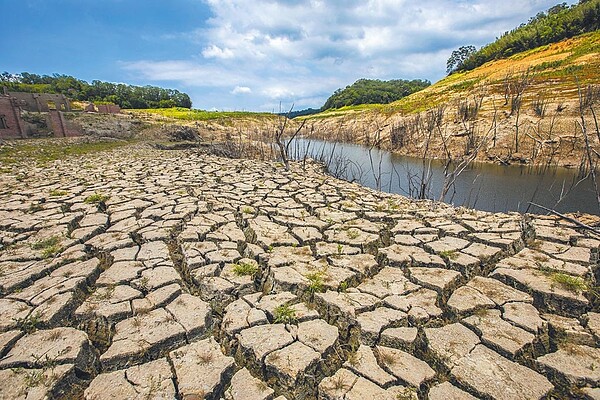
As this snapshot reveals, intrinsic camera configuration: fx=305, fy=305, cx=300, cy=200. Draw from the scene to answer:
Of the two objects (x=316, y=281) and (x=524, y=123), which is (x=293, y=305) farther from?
(x=524, y=123)

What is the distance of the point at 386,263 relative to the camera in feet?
9.64

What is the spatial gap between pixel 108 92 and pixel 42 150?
142 feet

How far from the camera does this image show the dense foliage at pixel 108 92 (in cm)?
3972

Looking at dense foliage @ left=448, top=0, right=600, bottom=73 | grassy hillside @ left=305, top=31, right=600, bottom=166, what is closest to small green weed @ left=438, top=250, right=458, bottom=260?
grassy hillside @ left=305, top=31, right=600, bottom=166

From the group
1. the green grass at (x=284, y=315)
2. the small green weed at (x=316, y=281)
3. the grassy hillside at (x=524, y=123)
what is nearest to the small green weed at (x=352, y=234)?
the small green weed at (x=316, y=281)

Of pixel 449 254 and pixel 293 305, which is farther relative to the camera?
pixel 449 254

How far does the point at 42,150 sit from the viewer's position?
32.8 ft

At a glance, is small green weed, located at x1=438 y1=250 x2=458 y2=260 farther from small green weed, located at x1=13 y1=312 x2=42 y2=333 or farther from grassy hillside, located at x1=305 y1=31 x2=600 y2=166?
grassy hillside, located at x1=305 y1=31 x2=600 y2=166

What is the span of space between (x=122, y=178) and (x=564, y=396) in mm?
6934

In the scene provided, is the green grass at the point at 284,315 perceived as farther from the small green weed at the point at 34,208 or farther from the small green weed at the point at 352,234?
the small green weed at the point at 34,208

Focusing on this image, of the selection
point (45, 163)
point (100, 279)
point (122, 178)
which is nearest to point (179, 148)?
point (45, 163)

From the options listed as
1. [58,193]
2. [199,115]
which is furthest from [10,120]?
[199,115]

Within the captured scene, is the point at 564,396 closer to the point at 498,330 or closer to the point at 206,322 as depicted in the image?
the point at 498,330

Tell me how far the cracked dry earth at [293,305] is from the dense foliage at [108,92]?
44114mm
